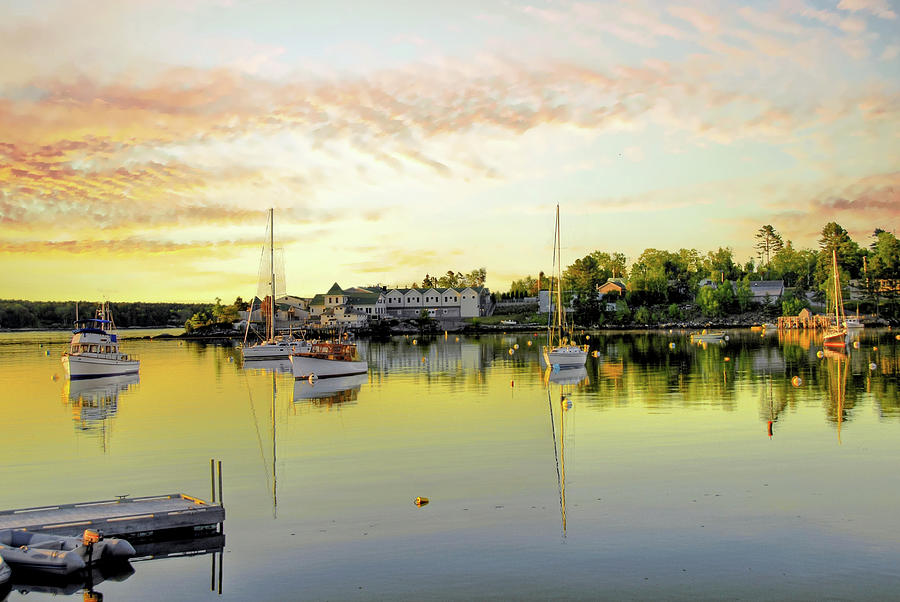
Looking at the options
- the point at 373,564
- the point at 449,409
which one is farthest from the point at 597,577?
the point at 449,409

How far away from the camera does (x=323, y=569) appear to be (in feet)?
53.4

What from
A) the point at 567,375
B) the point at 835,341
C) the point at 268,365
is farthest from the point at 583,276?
the point at 567,375

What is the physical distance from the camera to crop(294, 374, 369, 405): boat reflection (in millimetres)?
46869

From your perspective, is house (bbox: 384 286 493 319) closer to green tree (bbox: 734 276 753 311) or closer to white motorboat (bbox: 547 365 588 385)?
green tree (bbox: 734 276 753 311)

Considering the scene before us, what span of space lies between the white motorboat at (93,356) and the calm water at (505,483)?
11838 millimetres

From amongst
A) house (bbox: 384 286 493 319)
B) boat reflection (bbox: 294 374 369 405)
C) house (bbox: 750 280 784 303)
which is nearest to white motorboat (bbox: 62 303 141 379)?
boat reflection (bbox: 294 374 369 405)

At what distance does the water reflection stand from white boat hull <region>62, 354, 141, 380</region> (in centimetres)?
45

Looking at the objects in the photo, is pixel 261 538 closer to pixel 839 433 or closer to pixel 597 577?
pixel 597 577

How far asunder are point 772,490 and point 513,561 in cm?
942

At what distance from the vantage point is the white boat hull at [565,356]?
2438 inches

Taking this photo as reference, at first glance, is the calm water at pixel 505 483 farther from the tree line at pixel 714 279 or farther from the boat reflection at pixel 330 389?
the tree line at pixel 714 279

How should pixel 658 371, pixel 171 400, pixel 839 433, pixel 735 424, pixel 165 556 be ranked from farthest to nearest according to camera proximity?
pixel 658 371, pixel 171 400, pixel 735 424, pixel 839 433, pixel 165 556

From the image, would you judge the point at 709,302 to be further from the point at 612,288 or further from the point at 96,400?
the point at 96,400

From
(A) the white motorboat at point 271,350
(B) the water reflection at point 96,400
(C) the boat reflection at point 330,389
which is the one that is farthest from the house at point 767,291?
(B) the water reflection at point 96,400
